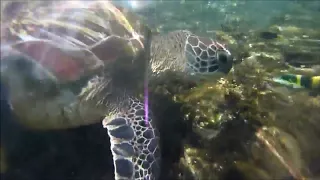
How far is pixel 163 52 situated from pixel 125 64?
53 centimetres

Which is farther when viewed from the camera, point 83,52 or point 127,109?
point 127,109

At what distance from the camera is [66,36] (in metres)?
2.08

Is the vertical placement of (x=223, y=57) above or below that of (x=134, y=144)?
above

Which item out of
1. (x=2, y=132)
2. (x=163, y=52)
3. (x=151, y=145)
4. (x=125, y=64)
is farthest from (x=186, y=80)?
(x=2, y=132)

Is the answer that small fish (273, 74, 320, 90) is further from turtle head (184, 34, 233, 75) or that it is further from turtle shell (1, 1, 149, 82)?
turtle shell (1, 1, 149, 82)

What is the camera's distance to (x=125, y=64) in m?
2.34

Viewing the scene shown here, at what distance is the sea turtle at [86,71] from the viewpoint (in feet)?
6.35

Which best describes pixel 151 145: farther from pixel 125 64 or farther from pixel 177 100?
pixel 125 64

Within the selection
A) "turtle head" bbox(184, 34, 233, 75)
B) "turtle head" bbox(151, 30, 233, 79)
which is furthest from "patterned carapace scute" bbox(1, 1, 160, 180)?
"turtle head" bbox(184, 34, 233, 75)

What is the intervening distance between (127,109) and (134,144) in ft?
1.18

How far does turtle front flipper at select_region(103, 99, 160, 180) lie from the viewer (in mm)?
1905

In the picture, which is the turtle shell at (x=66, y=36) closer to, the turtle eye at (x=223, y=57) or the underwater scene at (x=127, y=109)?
the underwater scene at (x=127, y=109)

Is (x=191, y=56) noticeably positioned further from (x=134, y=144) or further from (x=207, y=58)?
(x=134, y=144)

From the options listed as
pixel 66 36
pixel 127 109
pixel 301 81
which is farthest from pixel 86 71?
pixel 301 81
